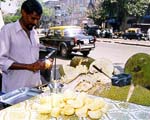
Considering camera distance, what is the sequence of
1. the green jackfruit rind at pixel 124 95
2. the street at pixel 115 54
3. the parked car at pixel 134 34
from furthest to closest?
the parked car at pixel 134 34, the street at pixel 115 54, the green jackfruit rind at pixel 124 95

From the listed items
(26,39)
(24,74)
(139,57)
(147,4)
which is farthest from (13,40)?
(147,4)

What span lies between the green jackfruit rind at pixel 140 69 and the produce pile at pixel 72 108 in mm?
1832

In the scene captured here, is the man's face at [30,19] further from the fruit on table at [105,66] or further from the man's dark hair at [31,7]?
the fruit on table at [105,66]

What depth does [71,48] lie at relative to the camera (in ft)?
42.3

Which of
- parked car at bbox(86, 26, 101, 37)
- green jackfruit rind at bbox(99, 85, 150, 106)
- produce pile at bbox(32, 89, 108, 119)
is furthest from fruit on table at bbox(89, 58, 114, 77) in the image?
parked car at bbox(86, 26, 101, 37)

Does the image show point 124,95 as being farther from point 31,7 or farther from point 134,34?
point 134,34

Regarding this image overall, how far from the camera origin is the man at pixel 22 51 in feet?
7.42

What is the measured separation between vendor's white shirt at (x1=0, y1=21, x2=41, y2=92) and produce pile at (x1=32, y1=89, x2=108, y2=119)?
1.91 feet

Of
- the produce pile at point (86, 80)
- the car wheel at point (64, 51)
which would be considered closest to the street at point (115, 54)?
the car wheel at point (64, 51)

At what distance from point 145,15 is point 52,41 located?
2395 centimetres

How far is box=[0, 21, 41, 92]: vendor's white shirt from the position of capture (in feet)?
7.48

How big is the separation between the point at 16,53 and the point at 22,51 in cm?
5

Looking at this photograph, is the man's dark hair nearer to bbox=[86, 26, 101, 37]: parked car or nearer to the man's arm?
the man's arm

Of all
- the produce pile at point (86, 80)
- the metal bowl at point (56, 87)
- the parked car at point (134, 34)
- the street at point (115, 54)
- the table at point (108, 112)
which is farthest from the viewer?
the parked car at point (134, 34)
